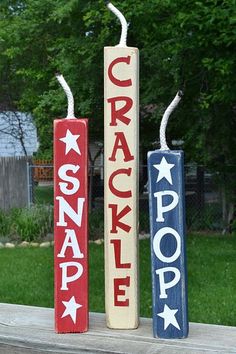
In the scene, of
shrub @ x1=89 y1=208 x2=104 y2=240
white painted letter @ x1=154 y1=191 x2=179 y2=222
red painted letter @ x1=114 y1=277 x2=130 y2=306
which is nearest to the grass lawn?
shrub @ x1=89 y1=208 x2=104 y2=240

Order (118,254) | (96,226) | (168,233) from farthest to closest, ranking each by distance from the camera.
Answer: (96,226) → (118,254) → (168,233)

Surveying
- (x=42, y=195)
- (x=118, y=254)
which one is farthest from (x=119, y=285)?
(x=42, y=195)

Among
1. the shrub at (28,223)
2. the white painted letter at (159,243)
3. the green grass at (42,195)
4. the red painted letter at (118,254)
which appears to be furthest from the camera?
the green grass at (42,195)

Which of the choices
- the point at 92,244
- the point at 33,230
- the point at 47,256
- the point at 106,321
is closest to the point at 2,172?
the point at 33,230

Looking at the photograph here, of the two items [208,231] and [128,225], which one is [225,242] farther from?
[128,225]

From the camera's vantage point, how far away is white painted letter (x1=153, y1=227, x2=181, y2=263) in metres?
4.14

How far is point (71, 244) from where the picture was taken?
4.36 meters

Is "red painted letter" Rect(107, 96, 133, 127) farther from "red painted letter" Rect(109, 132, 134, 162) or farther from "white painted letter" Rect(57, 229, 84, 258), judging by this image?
"white painted letter" Rect(57, 229, 84, 258)

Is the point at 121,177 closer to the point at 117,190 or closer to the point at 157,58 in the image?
the point at 117,190

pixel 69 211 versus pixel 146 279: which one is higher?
pixel 69 211

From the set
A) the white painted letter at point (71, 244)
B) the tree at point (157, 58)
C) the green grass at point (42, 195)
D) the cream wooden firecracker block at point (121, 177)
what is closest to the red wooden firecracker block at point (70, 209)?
the white painted letter at point (71, 244)

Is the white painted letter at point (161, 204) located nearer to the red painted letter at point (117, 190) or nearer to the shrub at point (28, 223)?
the red painted letter at point (117, 190)

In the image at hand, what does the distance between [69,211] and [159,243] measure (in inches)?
25.4

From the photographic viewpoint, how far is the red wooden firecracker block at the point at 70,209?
14.3 feet
